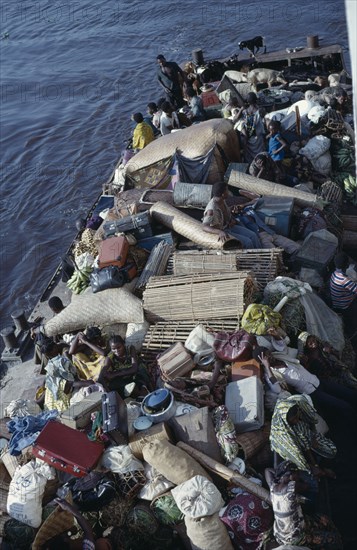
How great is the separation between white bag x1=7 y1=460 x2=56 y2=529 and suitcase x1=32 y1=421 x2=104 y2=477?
165 mm

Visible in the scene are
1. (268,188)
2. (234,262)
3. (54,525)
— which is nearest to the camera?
(54,525)

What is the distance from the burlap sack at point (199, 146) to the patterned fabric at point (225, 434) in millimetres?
4470

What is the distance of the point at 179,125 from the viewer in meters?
10.5

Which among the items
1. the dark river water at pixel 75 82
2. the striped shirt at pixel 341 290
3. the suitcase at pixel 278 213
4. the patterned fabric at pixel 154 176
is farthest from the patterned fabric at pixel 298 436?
the dark river water at pixel 75 82

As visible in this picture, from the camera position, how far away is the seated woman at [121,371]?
6.07m

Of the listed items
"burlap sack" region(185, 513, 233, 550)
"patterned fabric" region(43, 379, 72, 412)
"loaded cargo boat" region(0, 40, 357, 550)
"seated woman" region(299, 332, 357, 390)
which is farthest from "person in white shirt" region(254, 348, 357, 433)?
"patterned fabric" region(43, 379, 72, 412)

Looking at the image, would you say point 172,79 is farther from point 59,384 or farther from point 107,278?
point 59,384

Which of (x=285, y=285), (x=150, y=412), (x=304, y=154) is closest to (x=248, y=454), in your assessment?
(x=150, y=412)

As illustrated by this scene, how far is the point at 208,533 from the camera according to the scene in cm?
443

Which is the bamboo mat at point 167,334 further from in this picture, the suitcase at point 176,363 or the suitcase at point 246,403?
the suitcase at point 246,403

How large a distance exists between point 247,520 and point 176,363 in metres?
1.87

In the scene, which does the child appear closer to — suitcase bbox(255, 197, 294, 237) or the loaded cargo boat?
the loaded cargo boat

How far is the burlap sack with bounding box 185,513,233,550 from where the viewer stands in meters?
4.43

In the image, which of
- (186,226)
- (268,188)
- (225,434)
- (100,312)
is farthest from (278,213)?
(225,434)
